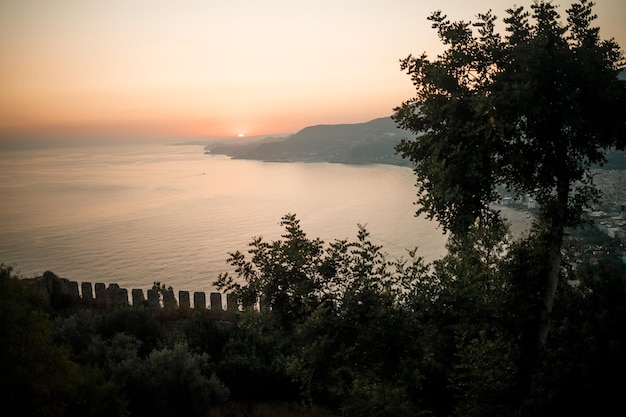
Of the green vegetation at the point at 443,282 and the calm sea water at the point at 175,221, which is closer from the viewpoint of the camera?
the green vegetation at the point at 443,282

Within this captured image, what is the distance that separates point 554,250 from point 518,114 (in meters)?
3.23

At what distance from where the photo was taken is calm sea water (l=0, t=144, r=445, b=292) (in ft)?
Result: 138

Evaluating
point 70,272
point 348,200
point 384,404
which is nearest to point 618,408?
point 384,404

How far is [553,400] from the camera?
450 inches

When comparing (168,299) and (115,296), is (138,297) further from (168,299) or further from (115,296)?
(168,299)

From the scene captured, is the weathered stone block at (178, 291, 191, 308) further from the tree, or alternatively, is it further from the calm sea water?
the calm sea water

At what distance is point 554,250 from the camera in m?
8.88

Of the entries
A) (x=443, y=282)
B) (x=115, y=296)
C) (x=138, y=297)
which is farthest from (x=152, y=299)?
(x=443, y=282)

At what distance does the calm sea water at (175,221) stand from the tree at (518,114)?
3132cm

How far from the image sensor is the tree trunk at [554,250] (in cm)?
851

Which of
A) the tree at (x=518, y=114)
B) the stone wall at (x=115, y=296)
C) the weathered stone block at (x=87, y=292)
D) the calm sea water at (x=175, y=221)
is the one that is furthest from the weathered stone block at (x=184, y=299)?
the calm sea water at (x=175, y=221)

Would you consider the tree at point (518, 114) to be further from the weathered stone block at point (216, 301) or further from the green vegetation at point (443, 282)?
the weathered stone block at point (216, 301)

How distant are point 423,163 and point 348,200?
71392mm

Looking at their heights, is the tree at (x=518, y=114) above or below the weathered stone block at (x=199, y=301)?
above
